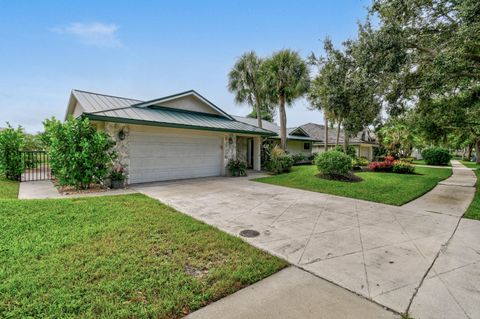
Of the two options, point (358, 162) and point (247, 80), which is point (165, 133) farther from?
point (358, 162)

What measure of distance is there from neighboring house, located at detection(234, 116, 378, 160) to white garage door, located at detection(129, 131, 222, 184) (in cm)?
790

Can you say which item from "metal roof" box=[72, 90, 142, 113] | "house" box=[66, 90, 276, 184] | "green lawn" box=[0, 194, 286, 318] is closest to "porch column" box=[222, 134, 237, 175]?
"house" box=[66, 90, 276, 184]

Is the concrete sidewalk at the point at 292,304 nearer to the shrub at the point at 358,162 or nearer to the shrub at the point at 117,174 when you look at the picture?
the shrub at the point at 117,174

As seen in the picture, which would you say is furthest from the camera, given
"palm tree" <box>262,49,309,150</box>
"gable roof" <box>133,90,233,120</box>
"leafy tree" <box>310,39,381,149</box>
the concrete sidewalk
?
"palm tree" <box>262,49,309,150</box>

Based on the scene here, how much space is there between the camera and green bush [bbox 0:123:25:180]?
31.7ft

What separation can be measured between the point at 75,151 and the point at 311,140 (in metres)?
19.6

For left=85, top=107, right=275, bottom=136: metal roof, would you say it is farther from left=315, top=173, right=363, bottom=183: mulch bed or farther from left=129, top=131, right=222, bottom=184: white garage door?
left=315, top=173, right=363, bottom=183: mulch bed

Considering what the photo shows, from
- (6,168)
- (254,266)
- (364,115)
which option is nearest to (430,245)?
(254,266)

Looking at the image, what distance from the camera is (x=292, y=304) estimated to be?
93.4 inches

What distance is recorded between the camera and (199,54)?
14.7 metres

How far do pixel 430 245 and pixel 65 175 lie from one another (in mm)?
10065

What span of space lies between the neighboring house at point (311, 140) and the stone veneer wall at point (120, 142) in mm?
12005

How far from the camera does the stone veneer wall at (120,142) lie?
8883 mm

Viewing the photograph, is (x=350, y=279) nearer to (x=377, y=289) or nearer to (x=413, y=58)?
(x=377, y=289)
